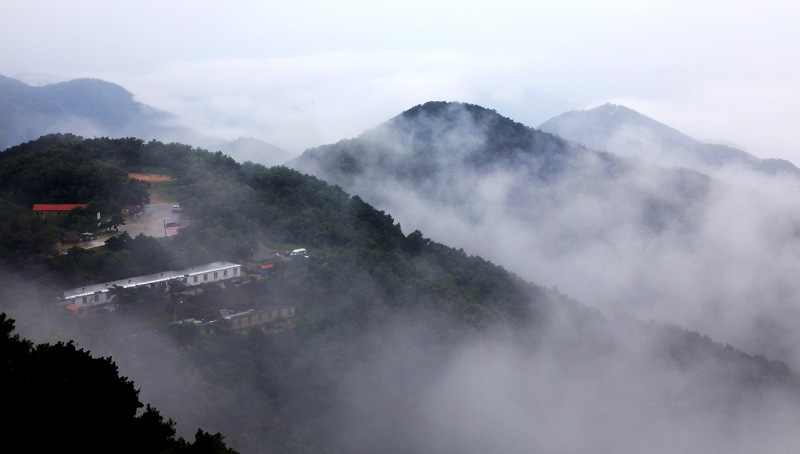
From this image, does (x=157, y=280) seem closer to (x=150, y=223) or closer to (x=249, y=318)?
(x=249, y=318)

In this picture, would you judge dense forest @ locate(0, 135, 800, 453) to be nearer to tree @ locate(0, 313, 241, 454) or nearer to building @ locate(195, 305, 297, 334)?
tree @ locate(0, 313, 241, 454)

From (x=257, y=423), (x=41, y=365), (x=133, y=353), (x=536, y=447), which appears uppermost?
(x=41, y=365)

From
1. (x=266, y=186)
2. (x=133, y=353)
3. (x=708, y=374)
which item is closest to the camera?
(x=133, y=353)

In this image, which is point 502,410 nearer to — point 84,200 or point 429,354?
point 429,354

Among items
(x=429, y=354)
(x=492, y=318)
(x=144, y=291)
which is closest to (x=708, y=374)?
(x=492, y=318)

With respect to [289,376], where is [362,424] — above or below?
below

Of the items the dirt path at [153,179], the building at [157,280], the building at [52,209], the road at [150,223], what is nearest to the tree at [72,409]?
the building at [157,280]

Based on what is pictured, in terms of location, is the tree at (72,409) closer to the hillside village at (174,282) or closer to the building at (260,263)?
the hillside village at (174,282)

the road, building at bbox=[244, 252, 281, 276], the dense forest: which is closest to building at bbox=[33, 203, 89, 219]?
the dense forest
